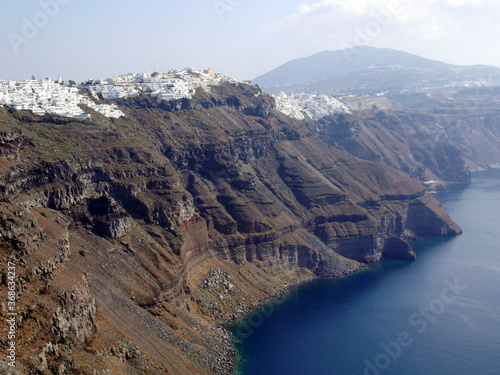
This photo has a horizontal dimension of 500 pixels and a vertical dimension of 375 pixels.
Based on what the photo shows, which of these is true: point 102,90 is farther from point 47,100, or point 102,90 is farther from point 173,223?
point 173,223

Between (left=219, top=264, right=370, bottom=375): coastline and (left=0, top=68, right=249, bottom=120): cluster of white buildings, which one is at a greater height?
(left=0, top=68, right=249, bottom=120): cluster of white buildings

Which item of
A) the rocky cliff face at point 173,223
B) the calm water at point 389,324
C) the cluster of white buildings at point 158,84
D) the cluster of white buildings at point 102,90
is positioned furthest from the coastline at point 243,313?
the cluster of white buildings at point 158,84

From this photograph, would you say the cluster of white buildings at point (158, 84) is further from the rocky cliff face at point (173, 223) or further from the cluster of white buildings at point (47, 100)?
the cluster of white buildings at point (47, 100)

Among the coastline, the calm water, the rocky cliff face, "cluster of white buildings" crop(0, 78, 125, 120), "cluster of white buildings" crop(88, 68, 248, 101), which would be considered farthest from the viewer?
"cluster of white buildings" crop(88, 68, 248, 101)

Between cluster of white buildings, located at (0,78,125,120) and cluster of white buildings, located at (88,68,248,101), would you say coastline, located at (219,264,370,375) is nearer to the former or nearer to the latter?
cluster of white buildings, located at (0,78,125,120)

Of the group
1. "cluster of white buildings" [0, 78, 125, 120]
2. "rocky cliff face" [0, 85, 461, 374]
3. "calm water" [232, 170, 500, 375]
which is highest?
"cluster of white buildings" [0, 78, 125, 120]

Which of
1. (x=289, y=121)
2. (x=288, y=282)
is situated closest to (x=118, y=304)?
(x=288, y=282)

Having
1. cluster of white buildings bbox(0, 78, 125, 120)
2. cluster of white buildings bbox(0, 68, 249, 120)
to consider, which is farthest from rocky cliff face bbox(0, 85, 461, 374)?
cluster of white buildings bbox(0, 68, 249, 120)
